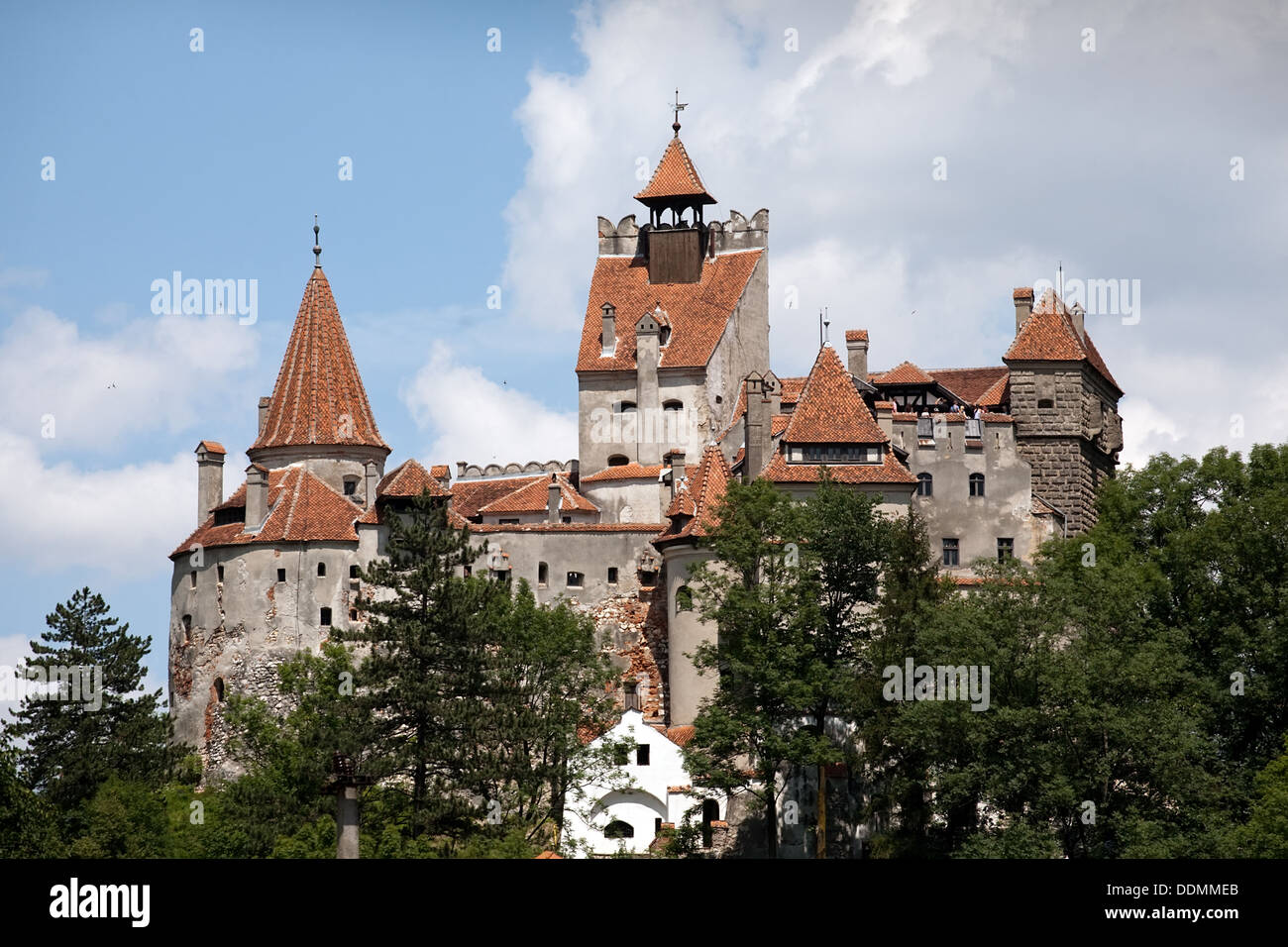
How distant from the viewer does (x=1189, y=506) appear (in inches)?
2788

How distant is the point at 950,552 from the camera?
2911 inches

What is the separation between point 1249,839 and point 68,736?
1433 inches

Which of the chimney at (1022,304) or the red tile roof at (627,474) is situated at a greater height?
the chimney at (1022,304)

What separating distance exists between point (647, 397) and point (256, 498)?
14679 millimetres

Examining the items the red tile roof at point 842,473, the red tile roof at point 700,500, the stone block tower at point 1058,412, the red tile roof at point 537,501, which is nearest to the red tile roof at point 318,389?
the red tile roof at point 537,501

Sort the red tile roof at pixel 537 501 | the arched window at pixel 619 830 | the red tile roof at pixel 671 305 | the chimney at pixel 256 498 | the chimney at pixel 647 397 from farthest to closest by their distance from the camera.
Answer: the red tile roof at pixel 671 305
the chimney at pixel 647 397
the red tile roof at pixel 537 501
the chimney at pixel 256 498
the arched window at pixel 619 830

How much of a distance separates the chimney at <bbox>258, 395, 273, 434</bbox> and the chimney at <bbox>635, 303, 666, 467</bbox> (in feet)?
44.5

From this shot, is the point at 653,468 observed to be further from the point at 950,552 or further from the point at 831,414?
the point at 950,552

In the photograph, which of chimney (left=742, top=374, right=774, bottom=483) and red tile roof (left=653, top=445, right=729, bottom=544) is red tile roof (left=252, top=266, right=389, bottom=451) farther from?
chimney (left=742, top=374, right=774, bottom=483)

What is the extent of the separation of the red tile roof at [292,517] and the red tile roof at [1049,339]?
2394 cm

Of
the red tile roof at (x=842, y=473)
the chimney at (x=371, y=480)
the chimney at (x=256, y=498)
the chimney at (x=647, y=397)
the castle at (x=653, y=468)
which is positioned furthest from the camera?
the chimney at (x=647, y=397)

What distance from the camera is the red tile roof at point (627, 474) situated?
7788 cm

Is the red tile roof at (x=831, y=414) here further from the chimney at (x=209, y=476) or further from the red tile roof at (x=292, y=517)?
the chimney at (x=209, y=476)
